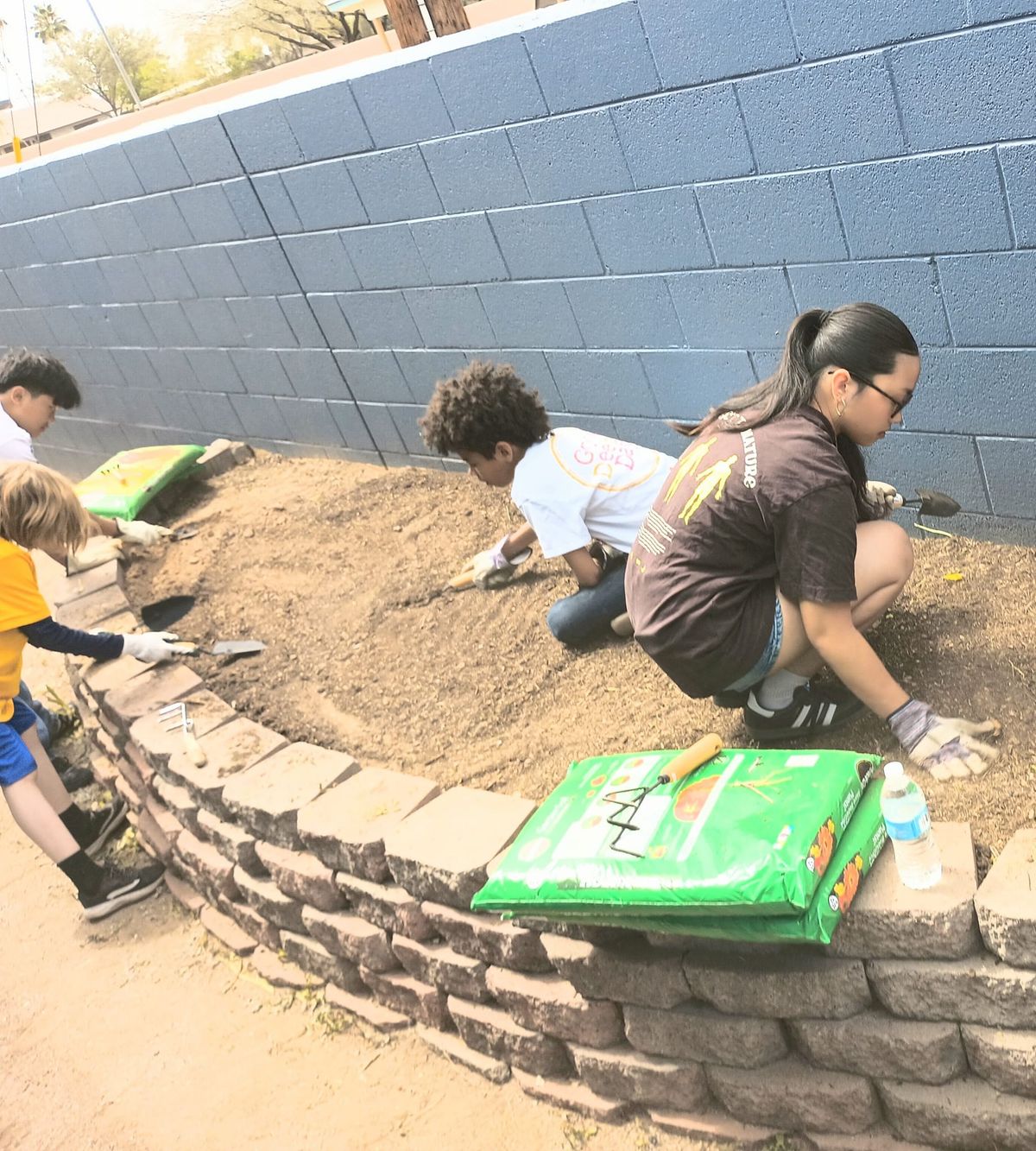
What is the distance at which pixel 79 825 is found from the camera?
13.8ft

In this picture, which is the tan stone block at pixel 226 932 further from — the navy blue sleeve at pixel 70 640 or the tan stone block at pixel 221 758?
the navy blue sleeve at pixel 70 640

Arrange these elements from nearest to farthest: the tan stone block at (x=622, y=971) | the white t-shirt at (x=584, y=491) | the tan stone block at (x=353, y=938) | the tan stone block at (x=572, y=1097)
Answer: the tan stone block at (x=622, y=971), the tan stone block at (x=572, y=1097), the tan stone block at (x=353, y=938), the white t-shirt at (x=584, y=491)

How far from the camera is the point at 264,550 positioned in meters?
5.43

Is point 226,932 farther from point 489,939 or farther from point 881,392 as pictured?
point 881,392

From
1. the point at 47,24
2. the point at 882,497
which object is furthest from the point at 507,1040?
the point at 47,24

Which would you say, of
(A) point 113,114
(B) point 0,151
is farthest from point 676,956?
(B) point 0,151

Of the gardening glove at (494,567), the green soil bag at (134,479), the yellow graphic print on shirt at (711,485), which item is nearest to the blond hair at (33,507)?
the gardening glove at (494,567)

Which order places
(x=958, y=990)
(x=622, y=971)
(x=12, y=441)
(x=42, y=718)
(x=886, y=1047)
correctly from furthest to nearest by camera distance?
(x=42, y=718)
(x=12, y=441)
(x=622, y=971)
(x=886, y=1047)
(x=958, y=990)

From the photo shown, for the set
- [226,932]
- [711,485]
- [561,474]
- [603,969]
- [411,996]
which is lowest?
[226,932]

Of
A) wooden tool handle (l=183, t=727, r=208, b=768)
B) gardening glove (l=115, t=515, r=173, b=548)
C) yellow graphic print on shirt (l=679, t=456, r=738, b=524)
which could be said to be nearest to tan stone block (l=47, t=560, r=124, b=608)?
gardening glove (l=115, t=515, r=173, b=548)

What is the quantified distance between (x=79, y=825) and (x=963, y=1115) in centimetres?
326

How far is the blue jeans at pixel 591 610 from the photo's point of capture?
3498 millimetres

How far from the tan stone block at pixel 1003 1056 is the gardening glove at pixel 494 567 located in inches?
96.5

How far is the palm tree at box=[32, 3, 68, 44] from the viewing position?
22.6 m
